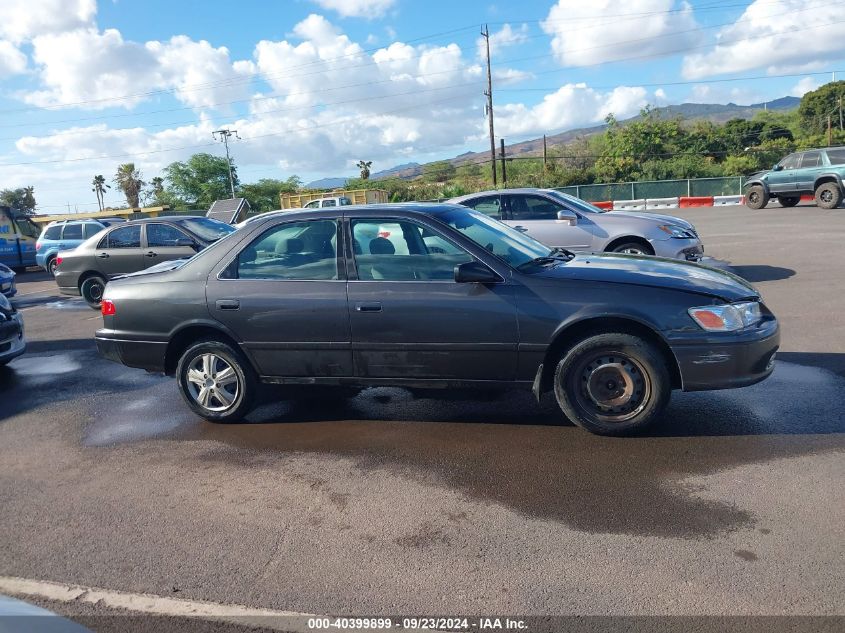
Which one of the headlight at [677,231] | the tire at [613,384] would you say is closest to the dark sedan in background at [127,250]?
the headlight at [677,231]

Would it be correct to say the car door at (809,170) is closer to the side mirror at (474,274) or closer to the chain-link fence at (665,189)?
the chain-link fence at (665,189)

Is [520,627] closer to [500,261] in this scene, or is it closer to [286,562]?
[286,562]

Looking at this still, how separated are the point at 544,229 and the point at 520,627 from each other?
8.29m

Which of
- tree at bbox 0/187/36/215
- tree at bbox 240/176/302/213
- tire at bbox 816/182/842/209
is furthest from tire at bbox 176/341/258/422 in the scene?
tree at bbox 0/187/36/215

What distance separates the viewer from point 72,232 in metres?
20.0

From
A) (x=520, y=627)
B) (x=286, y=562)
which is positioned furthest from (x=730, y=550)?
(x=286, y=562)

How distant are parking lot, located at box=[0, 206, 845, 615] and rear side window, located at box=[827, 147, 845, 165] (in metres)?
18.5

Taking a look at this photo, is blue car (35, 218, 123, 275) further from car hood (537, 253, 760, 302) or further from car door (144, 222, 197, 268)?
car hood (537, 253, 760, 302)

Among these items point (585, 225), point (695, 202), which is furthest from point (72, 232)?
point (695, 202)

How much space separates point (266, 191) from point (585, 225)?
72.3 meters

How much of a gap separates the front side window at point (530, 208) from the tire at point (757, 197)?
56.4 feet

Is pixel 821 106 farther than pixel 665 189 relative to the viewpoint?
Yes

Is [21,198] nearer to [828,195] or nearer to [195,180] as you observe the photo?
[195,180]

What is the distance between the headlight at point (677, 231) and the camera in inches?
400
